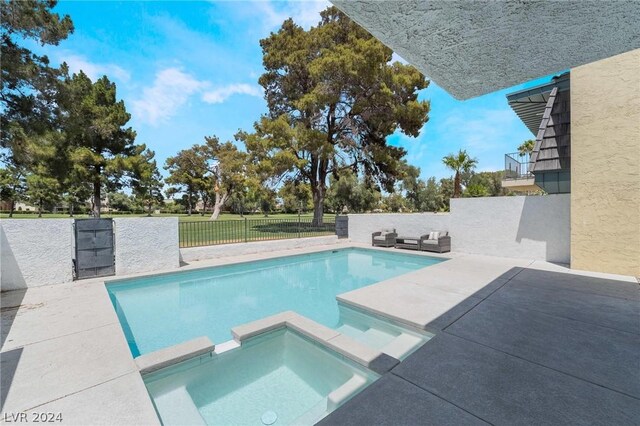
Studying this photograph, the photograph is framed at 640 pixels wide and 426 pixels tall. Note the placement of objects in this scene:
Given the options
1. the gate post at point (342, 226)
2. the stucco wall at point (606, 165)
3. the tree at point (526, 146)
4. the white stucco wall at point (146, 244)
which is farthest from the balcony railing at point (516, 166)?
Result: the tree at point (526, 146)

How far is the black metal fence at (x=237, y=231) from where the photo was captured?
403 inches

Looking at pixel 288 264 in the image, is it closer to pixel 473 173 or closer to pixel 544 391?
pixel 544 391

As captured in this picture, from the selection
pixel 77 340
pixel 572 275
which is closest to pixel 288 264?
pixel 77 340

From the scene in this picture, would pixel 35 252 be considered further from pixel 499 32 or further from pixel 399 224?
pixel 399 224

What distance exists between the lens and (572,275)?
679 cm

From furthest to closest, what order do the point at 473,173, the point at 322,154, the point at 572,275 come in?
1. the point at 473,173
2. the point at 322,154
3. the point at 572,275

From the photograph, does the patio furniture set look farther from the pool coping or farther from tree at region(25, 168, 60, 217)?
tree at region(25, 168, 60, 217)

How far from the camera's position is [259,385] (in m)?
3.29

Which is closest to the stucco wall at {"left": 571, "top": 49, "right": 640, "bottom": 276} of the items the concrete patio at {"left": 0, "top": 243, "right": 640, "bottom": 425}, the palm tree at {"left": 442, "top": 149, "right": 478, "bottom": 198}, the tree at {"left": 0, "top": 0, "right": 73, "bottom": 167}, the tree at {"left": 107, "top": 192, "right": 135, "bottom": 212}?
the concrete patio at {"left": 0, "top": 243, "right": 640, "bottom": 425}

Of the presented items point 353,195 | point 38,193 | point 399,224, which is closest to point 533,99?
point 399,224

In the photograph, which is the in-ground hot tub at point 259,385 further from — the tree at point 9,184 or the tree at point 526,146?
the tree at point 9,184

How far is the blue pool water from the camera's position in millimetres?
4887

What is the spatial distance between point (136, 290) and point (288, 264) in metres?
4.71

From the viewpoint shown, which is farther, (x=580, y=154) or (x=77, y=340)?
(x=580, y=154)
